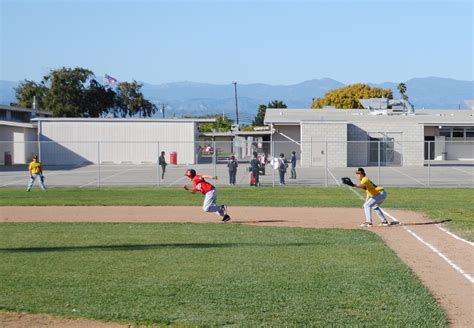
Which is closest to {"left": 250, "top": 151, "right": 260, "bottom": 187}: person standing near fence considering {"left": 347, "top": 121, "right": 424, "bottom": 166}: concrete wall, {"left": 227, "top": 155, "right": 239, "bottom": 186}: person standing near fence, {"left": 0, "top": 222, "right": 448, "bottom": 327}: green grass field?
{"left": 227, "top": 155, "right": 239, "bottom": 186}: person standing near fence

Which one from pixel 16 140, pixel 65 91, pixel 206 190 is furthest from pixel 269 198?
pixel 65 91

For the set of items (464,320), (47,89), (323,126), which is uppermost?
(47,89)

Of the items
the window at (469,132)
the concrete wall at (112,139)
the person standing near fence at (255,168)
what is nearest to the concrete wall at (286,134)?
the concrete wall at (112,139)

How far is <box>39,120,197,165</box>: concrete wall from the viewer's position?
56.7 m

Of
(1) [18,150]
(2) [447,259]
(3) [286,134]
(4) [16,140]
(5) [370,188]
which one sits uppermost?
(3) [286,134]

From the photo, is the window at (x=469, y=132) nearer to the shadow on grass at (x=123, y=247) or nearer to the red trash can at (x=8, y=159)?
the red trash can at (x=8, y=159)

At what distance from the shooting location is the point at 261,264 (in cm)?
1303

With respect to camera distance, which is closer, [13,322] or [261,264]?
[13,322]

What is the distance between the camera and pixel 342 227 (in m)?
19.2

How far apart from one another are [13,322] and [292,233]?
968 centimetres

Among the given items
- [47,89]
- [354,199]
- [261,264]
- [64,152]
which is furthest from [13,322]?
[47,89]

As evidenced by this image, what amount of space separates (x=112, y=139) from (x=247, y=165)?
35.3 feet

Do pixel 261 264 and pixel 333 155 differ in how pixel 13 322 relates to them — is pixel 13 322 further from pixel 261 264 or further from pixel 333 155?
pixel 333 155

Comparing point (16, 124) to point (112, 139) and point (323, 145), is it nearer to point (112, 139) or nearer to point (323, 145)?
point (112, 139)
